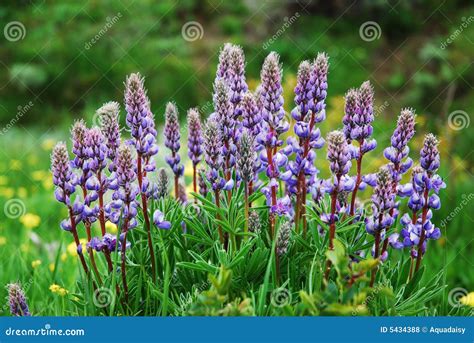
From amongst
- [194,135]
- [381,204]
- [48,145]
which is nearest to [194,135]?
[194,135]

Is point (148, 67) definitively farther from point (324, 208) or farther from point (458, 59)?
point (324, 208)

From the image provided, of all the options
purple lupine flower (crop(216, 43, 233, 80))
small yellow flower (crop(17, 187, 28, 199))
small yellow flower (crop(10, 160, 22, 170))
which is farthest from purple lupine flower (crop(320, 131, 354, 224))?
small yellow flower (crop(10, 160, 22, 170))

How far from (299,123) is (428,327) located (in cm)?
104

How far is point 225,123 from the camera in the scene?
296cm

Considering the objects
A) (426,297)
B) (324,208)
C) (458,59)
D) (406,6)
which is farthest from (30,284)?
(406,6)

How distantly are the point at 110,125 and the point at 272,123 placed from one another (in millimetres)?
719

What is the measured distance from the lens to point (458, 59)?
9164mm

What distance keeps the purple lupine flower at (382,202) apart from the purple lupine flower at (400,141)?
0.13 meters

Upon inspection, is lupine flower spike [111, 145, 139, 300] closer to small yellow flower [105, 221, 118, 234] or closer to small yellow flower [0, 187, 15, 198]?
small yellow flower [105, 221, 118, 234]

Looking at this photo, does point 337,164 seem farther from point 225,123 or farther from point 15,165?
point 15,165

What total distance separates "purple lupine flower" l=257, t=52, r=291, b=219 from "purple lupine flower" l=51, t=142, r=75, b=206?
0.85 m

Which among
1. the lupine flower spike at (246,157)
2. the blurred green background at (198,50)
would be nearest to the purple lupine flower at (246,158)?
the lupine flower spike at (246,157)

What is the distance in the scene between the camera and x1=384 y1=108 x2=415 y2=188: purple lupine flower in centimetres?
285

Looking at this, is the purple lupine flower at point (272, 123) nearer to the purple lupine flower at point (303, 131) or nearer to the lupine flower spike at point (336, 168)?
the purple lupine flower at point (303, 131)
